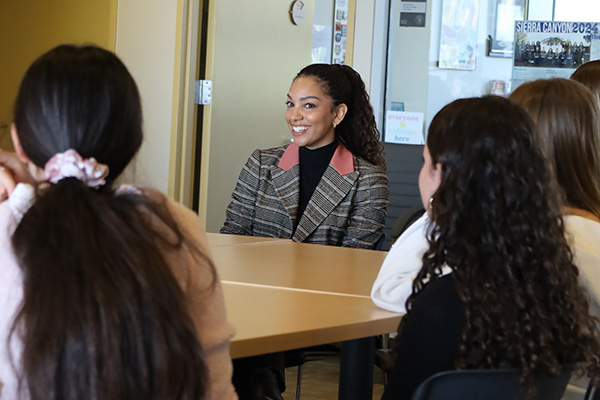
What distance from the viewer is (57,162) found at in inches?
43.1

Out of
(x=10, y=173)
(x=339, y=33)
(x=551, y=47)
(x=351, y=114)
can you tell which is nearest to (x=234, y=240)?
(x=351, y=114)

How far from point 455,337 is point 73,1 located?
427cm

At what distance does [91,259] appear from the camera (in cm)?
104

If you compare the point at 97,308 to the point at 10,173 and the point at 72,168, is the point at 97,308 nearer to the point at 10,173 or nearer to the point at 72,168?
the point at 72,168

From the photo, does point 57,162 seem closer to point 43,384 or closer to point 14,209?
A: point 14,209

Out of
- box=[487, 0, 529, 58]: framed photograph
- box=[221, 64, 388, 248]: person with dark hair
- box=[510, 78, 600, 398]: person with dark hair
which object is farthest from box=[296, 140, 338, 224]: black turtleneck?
box=[487, 0, 529, 58]: framed photograph

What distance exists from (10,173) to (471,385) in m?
0.82

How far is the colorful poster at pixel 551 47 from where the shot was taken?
427 cm

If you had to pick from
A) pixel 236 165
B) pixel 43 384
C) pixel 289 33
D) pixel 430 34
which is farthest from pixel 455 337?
pixel 289 33

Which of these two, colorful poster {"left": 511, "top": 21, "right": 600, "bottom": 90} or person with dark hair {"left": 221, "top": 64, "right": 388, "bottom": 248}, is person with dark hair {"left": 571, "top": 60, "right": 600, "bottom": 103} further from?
colorful poster {"left": 511, "top": 21, "right": 600, "bottom": 90}

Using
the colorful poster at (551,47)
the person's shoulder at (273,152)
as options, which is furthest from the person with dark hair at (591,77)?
the colorful poster at (551,47)

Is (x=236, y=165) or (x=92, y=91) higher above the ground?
(x=92, y=91)

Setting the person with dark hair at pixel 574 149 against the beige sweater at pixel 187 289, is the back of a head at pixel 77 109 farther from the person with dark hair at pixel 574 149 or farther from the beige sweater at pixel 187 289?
the person with dark hair at pixel 574 149

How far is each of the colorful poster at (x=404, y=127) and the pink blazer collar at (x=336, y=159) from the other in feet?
4.68
